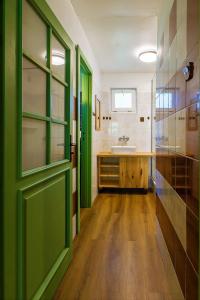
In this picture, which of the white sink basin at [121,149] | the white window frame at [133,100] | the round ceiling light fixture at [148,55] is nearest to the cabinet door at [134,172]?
the white sink basin at [121,149]

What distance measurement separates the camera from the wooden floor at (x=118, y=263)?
5.57 feet

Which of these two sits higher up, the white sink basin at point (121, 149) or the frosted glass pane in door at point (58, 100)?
the frosted glass pane in door at point (58, 100)

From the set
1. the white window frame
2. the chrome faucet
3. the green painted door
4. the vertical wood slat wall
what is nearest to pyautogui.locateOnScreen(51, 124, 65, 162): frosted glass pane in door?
the green painted door

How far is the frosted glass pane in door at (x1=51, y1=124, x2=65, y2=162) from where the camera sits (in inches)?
70.7

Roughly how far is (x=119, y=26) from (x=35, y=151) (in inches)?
86.4

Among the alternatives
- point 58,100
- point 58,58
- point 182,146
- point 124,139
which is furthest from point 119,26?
point 124,139

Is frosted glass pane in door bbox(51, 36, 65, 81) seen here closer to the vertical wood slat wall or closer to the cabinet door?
the vertical wood slat wall

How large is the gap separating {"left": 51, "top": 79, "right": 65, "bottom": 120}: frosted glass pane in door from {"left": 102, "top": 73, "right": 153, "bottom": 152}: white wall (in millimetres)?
3173

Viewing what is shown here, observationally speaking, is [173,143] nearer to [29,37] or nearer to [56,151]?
[56,151]

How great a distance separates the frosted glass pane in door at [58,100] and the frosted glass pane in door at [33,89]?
191 millimetres

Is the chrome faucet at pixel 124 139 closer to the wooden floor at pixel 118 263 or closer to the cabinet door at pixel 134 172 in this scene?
the cabinet door at pixel 134 172

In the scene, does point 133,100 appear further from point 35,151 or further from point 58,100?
point 35,151

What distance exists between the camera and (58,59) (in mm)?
1887

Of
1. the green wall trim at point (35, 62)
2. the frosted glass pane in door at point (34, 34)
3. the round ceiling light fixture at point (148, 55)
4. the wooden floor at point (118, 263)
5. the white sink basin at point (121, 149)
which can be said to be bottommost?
the wooden floor at point (118, 263)
